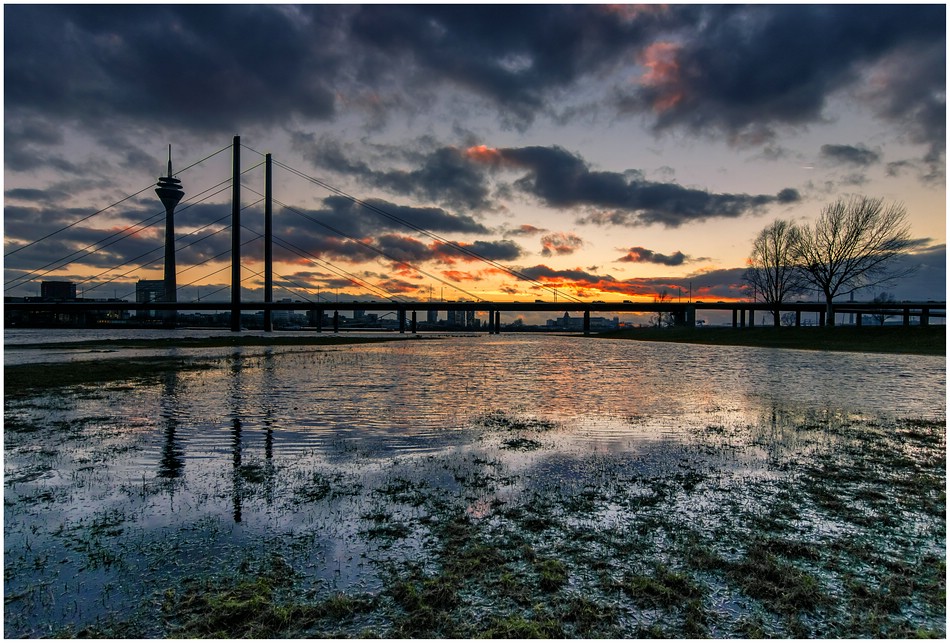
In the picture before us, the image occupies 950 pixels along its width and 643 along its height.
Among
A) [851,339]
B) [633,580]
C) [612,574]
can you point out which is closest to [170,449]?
[612,574]

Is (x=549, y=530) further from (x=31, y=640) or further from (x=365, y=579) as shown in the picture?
(x=31, y=640)

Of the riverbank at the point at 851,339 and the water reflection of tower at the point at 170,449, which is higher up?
the riverbank at the point at 851,339

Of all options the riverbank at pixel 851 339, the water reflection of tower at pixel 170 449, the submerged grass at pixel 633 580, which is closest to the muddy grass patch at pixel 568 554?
the submerged grass at pixel 633 580

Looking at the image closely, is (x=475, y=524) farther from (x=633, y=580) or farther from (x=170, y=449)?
(x=170, y=449)

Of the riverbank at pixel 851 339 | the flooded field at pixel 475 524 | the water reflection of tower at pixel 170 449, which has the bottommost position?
the water reflection of tower at pixel 170 449

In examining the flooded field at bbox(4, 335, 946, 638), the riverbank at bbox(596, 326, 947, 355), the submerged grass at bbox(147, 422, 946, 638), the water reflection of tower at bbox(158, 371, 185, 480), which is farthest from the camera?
the riverbank at bbox(596, 326, 947, 355)

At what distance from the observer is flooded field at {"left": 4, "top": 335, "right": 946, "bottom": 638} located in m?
4.75

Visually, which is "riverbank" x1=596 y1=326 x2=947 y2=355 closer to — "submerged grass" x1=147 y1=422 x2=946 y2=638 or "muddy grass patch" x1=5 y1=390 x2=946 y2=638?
"muddy grass patch" x1=5 y1=390 x2=946 y2=638

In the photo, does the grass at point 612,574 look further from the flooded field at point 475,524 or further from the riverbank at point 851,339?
the riverbank at point 851,339

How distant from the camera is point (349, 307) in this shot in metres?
156

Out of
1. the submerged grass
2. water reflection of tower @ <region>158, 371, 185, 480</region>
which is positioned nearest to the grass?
the submerged grass

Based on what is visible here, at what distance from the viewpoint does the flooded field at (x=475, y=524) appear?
15.6 feet

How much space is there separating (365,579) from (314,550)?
103cm

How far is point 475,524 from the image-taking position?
6.79 metres
